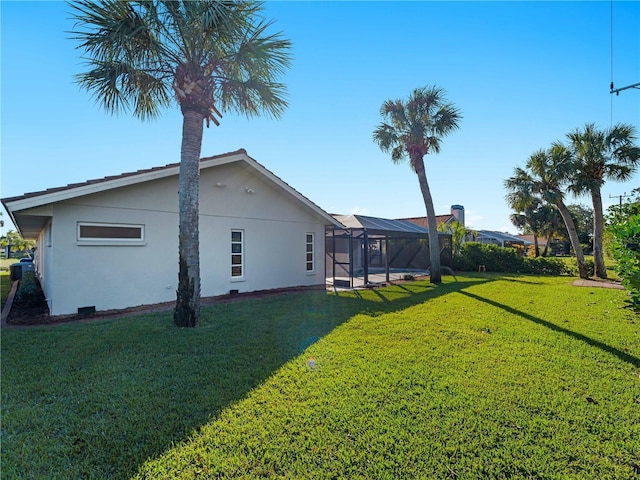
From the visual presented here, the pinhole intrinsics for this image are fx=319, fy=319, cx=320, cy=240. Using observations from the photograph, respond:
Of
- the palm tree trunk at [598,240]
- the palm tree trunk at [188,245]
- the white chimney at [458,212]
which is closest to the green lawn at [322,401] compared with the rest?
the palm tree trunk at [188,245]

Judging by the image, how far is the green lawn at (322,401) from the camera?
2.89m

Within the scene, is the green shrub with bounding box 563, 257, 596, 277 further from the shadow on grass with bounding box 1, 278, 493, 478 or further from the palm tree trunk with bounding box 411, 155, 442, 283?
the shadow on grass with bounding box 1, 278, 493, 478

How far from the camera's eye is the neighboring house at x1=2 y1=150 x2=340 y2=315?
864 centimetres

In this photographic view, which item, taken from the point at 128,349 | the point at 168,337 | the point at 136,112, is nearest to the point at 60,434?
the point at 128,349

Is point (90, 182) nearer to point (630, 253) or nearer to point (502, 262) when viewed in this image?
point (630, 253)

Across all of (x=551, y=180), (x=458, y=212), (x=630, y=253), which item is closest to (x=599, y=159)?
(x=551, y=180)

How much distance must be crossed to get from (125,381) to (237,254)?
807 centimetres

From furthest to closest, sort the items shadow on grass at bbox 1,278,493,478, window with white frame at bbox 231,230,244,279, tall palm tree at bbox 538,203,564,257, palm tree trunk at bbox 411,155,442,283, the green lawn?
tall palm tree at bbox 538,203,564,257
palm tree trunk at bbox 411,155,442,283
window with white frame at bbox 231,230,244,279
shadow on grass at bbox 1,278,493,478
the green lawn

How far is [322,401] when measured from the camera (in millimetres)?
3973

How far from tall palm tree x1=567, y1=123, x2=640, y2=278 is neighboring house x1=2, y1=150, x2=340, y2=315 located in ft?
48.5

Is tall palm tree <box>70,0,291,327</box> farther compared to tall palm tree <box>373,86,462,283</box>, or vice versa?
tall palm tree <box>373,86,462,283</box>

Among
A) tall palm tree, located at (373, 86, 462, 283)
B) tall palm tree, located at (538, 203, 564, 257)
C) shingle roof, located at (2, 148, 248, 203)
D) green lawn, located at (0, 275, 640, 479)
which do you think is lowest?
green lawn, located at (0, 275, 640, 479)

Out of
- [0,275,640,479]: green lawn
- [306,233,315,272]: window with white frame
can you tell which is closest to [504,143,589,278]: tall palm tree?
Answer: [0,275,640,479]: green lawn

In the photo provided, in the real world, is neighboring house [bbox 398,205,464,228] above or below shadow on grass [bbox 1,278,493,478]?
above
